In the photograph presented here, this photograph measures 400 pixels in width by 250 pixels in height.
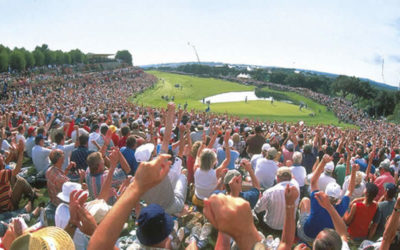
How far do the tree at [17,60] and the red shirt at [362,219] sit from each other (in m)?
83.8

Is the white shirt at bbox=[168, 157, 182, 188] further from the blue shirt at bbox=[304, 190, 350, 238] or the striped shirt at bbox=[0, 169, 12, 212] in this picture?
the striped shirt at bbox=[0, 169, 12, 212]

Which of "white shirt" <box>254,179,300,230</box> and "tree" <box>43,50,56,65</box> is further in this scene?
"tree" <box>43,50,56,65</box>

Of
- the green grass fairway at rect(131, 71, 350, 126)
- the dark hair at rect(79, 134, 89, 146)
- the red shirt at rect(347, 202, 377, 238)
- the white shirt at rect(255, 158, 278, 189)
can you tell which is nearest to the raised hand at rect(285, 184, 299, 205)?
the red shirt at rect(347, 202, 377, 238)

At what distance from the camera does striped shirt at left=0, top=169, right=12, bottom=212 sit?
215 inches

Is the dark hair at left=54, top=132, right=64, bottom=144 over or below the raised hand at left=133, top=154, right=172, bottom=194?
below

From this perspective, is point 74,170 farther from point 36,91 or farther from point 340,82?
point 340,82

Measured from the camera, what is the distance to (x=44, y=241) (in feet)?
6.38

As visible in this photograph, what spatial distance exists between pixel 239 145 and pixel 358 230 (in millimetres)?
6520

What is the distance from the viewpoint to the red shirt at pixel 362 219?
5.02 meters

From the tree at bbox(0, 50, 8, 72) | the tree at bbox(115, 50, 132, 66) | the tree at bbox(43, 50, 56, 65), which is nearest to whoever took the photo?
the tree at bbox(0, 50, 8, 72)

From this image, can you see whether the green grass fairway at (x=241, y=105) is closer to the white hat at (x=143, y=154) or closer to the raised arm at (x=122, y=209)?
the white hat at (x=143, y=154)

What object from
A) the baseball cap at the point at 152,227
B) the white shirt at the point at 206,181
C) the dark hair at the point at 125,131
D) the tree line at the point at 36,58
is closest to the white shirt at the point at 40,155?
the dark hair at the point at 125,131

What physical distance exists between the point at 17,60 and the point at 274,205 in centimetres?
8355

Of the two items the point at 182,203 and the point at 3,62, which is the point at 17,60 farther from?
the point at 182,203
